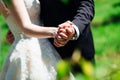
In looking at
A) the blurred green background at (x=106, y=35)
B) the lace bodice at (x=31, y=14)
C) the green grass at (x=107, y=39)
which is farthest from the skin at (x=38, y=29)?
the green grass at (x=107, y=39)

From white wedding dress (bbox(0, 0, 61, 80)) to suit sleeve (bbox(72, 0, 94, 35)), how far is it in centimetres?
30

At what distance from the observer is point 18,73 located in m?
3.84

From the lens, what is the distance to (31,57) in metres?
3.79

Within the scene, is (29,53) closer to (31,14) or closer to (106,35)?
(31,14)

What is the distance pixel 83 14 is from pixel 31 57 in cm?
52

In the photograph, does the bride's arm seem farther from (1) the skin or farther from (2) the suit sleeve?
(2) the suit sleeve

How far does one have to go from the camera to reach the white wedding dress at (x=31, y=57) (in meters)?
3.76

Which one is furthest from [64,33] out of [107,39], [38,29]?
[107,39]

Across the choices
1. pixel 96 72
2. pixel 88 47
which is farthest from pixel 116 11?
pixel 96 72

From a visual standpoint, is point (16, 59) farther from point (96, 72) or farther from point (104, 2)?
point (104, 2)

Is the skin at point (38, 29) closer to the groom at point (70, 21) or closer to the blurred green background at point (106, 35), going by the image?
the groom at point (70, 21)

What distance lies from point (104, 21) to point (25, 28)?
8411 mm

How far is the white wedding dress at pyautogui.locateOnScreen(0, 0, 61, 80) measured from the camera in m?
3.76

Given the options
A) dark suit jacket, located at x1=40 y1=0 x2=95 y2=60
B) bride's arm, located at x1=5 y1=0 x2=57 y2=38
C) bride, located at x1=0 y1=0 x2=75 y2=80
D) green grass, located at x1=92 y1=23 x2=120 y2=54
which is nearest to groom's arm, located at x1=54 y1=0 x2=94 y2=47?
dark suit jacket, located at x1=40 y1=0 x2=95 y2=60
